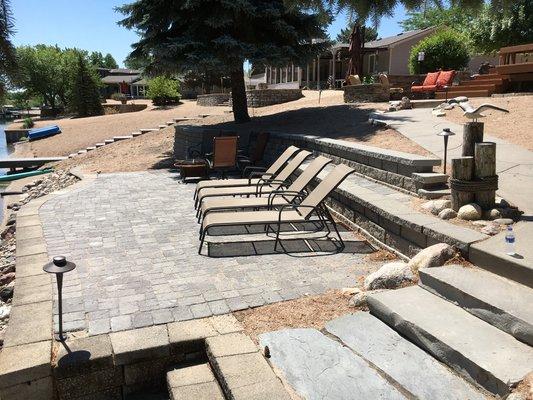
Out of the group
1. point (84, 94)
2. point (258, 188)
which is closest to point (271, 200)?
point (258, 188)

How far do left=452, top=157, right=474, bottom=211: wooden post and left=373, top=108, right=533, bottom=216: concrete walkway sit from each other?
585 millimetres

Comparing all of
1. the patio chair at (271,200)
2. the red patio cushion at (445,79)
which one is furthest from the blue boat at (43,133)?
the patio chair at (271,200)

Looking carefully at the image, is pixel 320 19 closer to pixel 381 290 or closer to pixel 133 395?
pixel 381 290

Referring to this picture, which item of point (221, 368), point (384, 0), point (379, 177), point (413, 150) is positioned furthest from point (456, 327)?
point (413, 150)

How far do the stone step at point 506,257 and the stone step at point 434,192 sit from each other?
4.77 feet

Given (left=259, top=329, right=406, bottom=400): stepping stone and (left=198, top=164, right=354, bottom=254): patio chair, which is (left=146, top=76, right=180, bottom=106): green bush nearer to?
(left=198, top=164, right=354, bottom=254): patio chair

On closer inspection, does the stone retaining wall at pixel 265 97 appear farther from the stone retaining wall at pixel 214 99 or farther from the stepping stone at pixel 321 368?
the stepping stone at pixel 321 368

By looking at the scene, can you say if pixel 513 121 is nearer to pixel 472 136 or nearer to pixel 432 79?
pixel 472 136

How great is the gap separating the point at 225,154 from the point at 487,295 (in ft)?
23.1

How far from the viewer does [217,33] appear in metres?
12.7

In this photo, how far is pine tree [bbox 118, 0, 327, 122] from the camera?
475 inches

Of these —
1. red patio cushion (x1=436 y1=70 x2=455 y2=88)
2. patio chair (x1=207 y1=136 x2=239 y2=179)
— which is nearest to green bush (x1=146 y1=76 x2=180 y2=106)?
red patio cushion (x1=436 y1=70 x2=455 y2=88)

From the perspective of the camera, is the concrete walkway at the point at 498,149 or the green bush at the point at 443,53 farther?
the green bush at the point at 443,53

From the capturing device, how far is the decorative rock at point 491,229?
4111 millimetres
